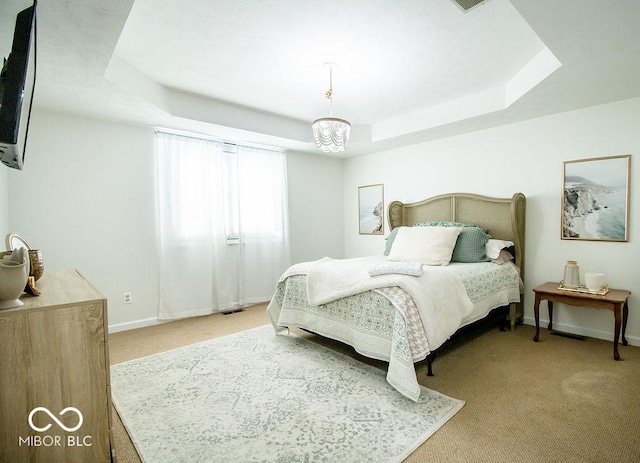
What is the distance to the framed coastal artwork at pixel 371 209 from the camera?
16.1 ft

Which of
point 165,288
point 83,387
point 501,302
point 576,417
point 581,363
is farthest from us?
point 165,288

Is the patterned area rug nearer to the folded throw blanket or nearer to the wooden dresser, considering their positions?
the wooden dresser

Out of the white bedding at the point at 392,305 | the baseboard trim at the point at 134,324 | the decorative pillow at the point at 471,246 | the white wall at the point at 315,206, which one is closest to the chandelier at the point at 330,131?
the white bedding at the point at 392,305

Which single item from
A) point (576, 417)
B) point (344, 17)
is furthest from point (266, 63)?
point (576, 417)

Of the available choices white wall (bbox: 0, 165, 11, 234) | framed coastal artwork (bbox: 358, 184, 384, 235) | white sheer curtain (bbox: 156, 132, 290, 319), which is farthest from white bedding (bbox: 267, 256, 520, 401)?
white wall (bbox: 0, 165, 11, 234)

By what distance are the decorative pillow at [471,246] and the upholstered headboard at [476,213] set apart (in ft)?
0.90

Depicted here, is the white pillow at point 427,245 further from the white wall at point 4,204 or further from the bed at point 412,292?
the white wall at point 4,204

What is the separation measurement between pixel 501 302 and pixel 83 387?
10.5ft

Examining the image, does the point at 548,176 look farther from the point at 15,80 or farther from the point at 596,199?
the point at 15,80

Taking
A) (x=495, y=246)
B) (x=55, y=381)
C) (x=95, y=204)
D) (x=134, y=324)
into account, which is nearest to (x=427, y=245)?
(x=495, y=246)

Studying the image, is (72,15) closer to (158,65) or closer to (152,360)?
(158,65)

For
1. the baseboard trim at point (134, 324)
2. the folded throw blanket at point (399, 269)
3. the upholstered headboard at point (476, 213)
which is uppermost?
the upholstered headboard at point (476, 213)

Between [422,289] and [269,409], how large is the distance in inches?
49.7

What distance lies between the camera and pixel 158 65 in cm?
263
